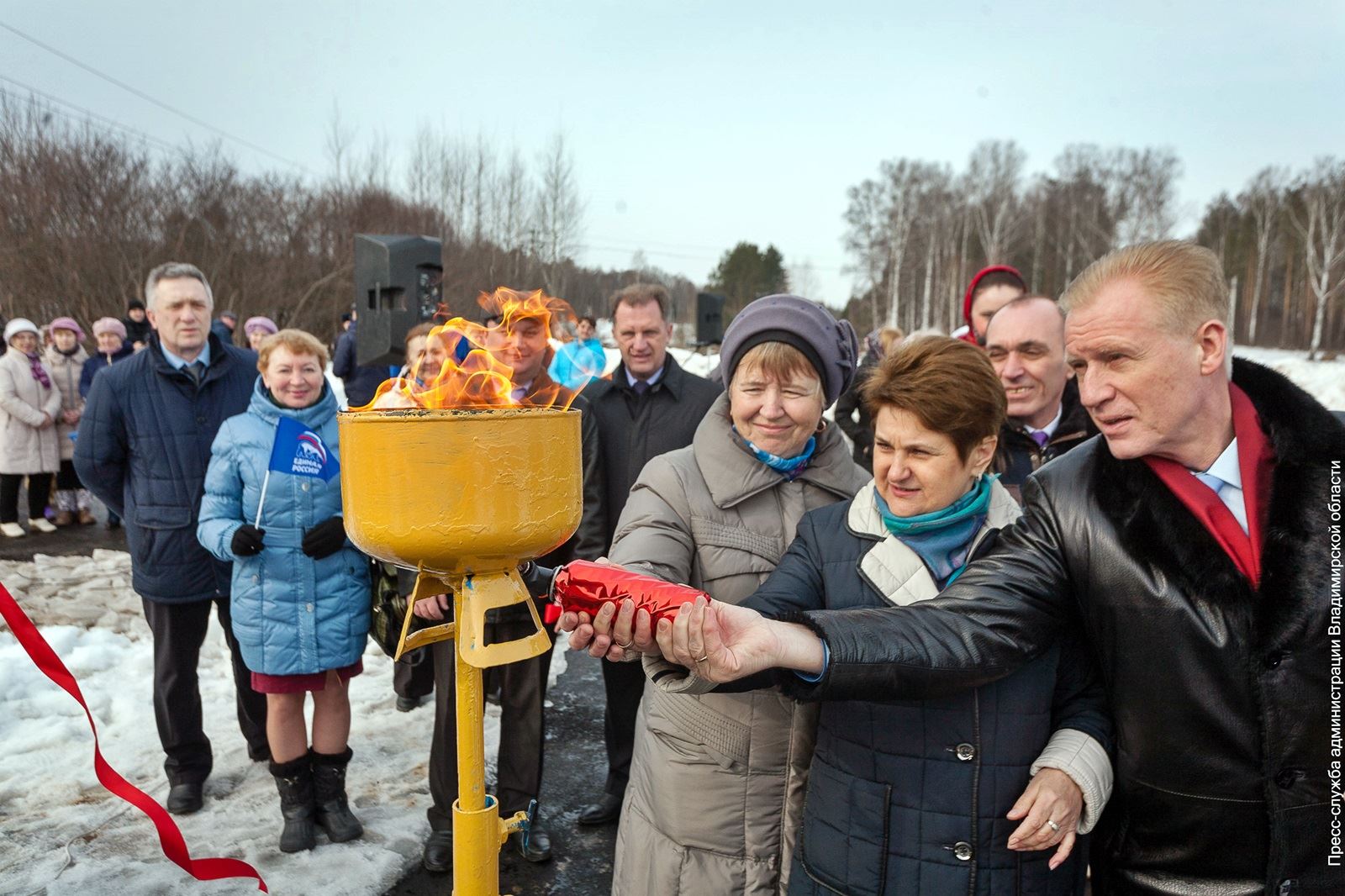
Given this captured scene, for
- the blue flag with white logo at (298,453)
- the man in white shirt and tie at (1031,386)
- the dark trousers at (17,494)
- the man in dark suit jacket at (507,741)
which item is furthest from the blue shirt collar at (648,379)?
the dark trousers at (17,494)

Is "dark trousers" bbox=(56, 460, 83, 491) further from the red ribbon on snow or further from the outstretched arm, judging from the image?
the outstretched arm

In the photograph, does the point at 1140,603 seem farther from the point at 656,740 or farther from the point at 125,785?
the point at 125,785

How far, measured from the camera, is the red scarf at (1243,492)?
60.2 inches

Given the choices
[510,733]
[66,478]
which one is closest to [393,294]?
[510,733]

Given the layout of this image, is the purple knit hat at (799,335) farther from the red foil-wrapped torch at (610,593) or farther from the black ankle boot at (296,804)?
the black ankle boot at (296,804)

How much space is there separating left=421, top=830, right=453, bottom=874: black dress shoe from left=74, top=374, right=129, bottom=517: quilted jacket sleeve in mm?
2171

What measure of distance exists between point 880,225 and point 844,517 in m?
41.4

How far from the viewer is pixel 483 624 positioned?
4.78ft

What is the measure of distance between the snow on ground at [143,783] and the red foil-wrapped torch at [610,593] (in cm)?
242

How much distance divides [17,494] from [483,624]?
9.56m

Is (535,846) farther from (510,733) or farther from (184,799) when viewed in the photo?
(184,799)

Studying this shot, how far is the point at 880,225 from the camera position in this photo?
133ft

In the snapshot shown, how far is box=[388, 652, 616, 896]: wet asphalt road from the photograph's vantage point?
3305 mm

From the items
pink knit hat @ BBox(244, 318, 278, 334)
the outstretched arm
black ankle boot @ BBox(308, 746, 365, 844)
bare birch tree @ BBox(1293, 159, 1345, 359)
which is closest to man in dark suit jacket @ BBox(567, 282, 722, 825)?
black ankle boot @ BBox(308, 746, 365, 844)
